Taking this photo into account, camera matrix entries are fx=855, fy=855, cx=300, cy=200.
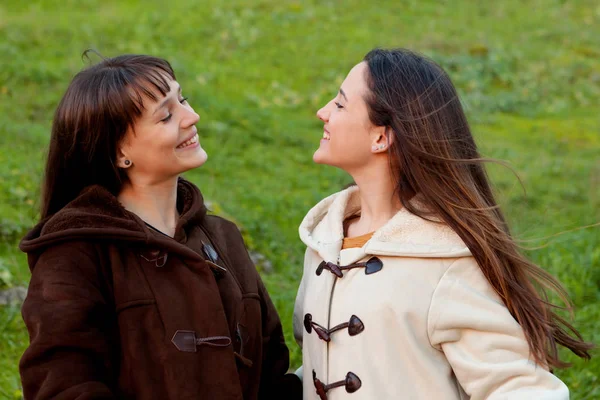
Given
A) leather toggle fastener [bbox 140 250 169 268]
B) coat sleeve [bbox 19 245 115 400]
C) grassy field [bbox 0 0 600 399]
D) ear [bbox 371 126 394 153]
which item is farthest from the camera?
grassy field [bbox 0 0 600 399]

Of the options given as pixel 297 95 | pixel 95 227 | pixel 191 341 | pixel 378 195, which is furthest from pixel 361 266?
pixel 297 95

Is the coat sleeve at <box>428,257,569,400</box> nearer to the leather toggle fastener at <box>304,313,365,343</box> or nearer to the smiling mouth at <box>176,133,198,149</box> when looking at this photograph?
the leather toggle fastener at <box>304,313,365,343</box>

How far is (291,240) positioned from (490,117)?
15.9 ft

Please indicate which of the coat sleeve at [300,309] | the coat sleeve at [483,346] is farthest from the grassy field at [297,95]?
the coat sleeve at [483,346]

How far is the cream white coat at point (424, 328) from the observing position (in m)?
2.64

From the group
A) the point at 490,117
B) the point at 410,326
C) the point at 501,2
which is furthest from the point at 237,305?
the point at 501,2

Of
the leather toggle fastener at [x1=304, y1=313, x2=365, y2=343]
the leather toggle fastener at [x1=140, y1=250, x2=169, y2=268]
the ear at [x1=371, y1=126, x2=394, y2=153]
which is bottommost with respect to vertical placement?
the leather toggle fastener at [x1=304, y1=313, x2=365, y2=343]

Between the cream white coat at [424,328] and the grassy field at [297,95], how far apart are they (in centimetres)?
159

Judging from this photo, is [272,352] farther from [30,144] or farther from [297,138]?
[297,138]

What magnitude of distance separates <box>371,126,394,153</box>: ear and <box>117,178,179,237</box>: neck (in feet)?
2.30

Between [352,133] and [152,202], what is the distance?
0.72 m

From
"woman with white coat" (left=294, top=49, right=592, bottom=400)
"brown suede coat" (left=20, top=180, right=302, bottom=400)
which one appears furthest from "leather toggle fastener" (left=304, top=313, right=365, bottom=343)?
"brown suede coat" (left=20, top=180, right=302, bottom=400)

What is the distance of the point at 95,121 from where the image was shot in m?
2.77

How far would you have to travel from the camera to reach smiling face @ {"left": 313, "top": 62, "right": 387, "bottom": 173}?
294cm
